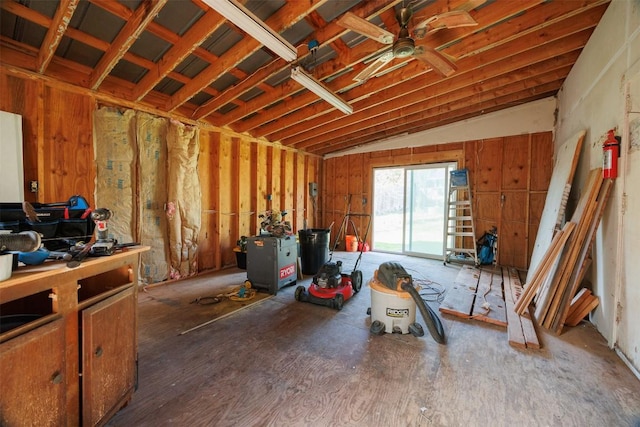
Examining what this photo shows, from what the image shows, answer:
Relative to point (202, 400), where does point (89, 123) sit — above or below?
above

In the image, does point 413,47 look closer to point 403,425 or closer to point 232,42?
point 232,42

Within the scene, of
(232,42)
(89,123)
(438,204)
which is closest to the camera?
(232,42)

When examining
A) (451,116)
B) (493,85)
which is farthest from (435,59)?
(451,116)

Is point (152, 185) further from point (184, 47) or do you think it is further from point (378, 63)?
point (378, 63)

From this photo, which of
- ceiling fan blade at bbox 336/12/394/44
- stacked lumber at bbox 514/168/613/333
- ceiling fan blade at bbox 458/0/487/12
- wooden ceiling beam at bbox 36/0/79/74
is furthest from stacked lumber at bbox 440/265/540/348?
wooden ceiling beam at bbox 36/0/79/74

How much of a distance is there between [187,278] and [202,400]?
3.00 meters

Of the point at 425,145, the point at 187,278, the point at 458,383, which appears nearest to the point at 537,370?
the point at 458,383

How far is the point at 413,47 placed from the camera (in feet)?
7.23

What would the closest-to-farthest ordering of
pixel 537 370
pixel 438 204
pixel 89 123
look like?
pixel 537 370, pixel 89 123, pixel 438 204

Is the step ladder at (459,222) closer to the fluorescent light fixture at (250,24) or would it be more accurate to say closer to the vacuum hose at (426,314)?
the vacuum hose at (426,314)

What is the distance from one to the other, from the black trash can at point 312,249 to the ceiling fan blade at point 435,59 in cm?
290

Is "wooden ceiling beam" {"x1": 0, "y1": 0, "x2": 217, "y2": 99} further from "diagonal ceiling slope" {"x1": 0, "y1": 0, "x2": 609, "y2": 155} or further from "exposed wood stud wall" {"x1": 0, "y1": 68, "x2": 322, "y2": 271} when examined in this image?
"exposed wood stud wall" {"x1": 0, "y1": 68, "x2": 322, "y2": 271}

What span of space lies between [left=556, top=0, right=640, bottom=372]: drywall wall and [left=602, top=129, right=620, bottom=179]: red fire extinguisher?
7 centimetres

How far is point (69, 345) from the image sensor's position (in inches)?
46.0
